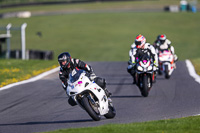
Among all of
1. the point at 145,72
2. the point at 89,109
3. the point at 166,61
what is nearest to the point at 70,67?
the point at 89,109

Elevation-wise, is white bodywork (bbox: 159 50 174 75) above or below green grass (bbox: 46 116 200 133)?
below

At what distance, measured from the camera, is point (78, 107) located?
11.5 m

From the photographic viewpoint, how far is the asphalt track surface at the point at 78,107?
942 centimetres

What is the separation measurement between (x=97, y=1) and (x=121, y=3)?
3724 mm

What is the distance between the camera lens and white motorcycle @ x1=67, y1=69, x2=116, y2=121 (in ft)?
28.9

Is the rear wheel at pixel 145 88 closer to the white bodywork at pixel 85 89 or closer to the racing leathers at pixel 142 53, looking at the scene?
the racing leathers at pixel 142 53

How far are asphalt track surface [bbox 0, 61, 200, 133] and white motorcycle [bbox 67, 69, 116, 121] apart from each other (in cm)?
27

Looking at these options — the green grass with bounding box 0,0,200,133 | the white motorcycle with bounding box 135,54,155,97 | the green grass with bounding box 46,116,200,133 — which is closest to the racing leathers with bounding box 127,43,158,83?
the white motorcycle with bounding box 135,54,155,97

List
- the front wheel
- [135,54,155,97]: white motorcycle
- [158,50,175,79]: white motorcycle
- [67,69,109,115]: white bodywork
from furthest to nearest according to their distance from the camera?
[158,50,175,79]: white motorcycle, [135,54,155,97]: white motorcycle, the front wheel, [67,69,109,115]: white bodywork

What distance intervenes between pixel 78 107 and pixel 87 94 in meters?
2.56

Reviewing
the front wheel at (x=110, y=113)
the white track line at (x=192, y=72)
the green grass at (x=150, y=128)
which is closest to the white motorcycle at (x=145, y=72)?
the white track line at (x=192, y=72)

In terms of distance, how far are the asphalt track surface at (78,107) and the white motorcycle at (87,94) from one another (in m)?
0.27

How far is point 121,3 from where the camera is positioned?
219 ft

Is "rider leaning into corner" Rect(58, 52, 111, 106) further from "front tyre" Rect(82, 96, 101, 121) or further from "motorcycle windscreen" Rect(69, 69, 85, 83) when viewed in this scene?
"front tyre" Rect(82, 96, 101, 121)
